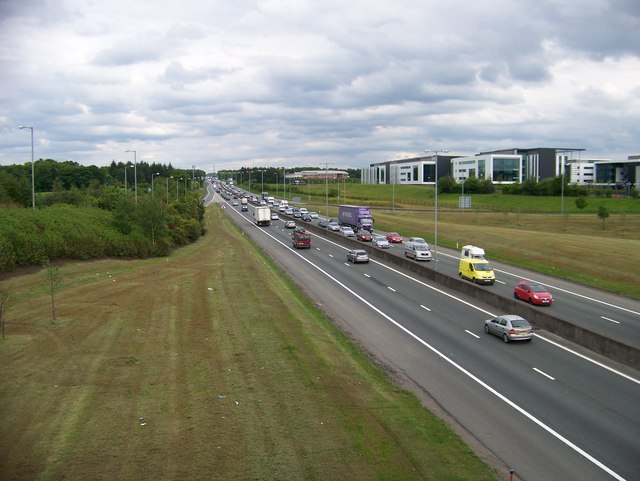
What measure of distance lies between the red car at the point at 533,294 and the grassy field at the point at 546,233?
8.58 metres

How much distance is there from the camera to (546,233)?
78188mm

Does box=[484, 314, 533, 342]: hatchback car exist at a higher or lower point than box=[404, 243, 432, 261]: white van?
lower

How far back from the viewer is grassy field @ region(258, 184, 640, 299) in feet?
165

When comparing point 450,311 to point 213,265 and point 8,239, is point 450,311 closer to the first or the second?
point 213,265

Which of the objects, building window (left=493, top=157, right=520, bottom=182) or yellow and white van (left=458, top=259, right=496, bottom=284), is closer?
yellow and white van (left=458, top=259, right=496, bottom=284)

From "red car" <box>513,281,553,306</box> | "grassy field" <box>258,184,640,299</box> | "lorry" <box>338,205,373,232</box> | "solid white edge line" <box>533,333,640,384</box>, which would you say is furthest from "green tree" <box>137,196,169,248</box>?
"solid white edge line" <box>533,333,640,384</box>

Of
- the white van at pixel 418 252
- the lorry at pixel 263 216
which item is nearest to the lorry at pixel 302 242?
the white van at pixel 418 252

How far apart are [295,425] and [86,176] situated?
147 meters

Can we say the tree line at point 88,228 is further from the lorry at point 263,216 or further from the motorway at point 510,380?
the motorway at point 510,380

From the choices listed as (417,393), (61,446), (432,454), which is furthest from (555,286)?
(61,446)

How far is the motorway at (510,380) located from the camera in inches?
622

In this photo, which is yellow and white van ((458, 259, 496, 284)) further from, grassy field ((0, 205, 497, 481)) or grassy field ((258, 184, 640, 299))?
grassy field ((0, 205, 497, 481))

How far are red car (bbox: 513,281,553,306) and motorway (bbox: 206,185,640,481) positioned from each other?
264 cm

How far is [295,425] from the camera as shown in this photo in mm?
16297
